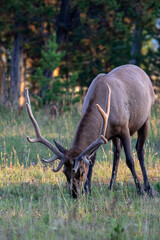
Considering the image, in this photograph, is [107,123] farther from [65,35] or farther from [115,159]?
[65,35]

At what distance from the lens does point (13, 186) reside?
18.9 feet

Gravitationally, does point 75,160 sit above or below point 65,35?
below

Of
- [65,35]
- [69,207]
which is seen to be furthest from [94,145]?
[65,35]

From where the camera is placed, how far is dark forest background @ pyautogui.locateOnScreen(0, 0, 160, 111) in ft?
40.9

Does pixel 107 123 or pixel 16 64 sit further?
pixel 16 64

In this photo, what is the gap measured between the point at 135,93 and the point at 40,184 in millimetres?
1975

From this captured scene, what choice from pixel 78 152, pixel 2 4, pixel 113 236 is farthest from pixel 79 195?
pixel 2 4

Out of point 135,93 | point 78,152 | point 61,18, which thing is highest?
point 61,18

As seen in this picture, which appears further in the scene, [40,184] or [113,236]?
[40,184]

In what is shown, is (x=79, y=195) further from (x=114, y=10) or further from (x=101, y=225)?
(x=114, y=10)

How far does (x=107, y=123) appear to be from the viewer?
5.46 metres

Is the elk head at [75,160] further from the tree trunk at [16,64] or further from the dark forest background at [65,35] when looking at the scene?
the tree trunk at [16,64]

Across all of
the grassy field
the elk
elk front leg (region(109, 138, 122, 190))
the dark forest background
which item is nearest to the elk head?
the elk

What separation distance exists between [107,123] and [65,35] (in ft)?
33.1
